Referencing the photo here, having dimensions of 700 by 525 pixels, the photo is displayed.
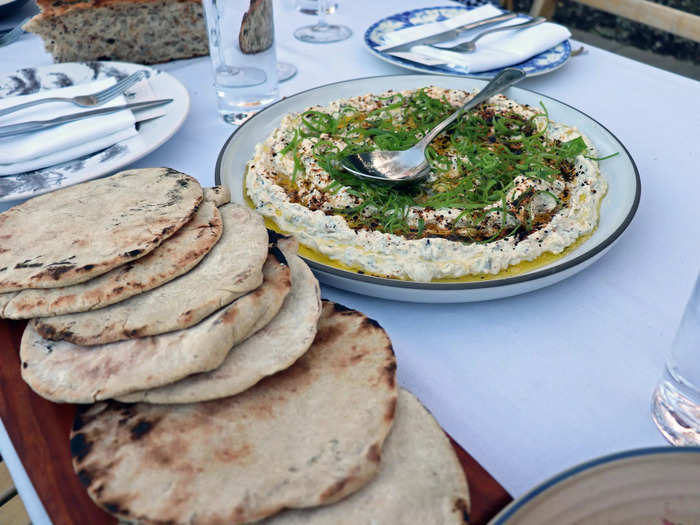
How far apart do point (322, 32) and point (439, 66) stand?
0.79 meters

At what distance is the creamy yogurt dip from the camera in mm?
1247

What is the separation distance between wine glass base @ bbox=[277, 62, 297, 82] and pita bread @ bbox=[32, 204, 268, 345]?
1.44 metres

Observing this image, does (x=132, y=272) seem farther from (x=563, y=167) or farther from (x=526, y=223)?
(x=563, y=167)

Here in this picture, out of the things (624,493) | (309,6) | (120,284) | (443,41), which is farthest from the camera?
(309,6)

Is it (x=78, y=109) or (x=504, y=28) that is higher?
(x=504, y=28)

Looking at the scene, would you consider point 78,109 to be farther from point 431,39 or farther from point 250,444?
point 250,444

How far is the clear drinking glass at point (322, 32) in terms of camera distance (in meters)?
2.66

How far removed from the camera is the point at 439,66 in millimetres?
2199

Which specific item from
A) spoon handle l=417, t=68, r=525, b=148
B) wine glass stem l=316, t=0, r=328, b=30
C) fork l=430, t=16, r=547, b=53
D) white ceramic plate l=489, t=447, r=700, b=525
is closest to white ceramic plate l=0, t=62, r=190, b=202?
spoon handle l=417, t=68, r=525, b=148

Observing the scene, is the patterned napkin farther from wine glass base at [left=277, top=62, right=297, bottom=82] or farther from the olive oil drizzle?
wine glass base at [left=277, top=62, right=297, bottom=82]

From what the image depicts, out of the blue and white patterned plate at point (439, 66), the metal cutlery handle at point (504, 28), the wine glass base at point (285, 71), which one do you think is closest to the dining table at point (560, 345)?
the blue and white patterned plate at point (439, 66)

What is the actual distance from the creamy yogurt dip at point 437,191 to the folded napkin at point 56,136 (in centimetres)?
Answer: 49

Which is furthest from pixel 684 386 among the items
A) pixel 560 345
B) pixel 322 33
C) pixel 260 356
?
pixel 322 33

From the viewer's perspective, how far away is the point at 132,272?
1051 millimetres
